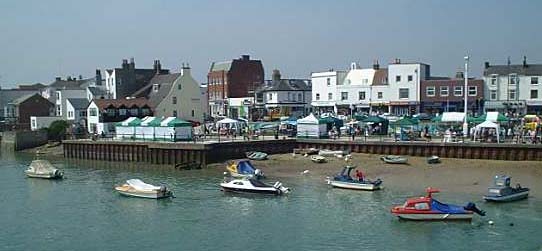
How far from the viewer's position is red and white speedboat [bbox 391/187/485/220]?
29.3 m

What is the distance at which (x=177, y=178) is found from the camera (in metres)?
46.0

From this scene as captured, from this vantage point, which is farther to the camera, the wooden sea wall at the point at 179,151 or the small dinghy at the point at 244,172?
the wooden sea wall at the point at 179,151

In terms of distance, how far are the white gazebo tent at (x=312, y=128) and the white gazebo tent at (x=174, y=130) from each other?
10.3 meters

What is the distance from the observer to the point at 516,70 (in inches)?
3150

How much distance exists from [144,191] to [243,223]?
9.82m

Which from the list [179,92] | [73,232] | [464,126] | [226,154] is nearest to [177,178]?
[226,154]

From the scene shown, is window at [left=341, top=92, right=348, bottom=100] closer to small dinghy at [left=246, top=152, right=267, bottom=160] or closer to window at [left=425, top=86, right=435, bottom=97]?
window at [left=425, top=86, right=435, bottom=97]

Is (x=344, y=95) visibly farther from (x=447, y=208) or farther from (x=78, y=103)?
(x=447, y=208)

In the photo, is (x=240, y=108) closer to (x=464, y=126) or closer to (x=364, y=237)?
(x=464, y=126)

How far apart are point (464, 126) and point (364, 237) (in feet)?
93.6

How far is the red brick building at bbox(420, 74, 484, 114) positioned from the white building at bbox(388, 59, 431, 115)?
1039 mm

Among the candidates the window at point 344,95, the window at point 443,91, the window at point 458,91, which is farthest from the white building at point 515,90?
the window at point 344,95

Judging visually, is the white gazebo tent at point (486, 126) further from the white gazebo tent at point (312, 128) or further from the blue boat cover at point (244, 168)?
the blue boat cover at point (244, 168)

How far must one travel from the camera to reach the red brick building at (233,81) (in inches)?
3878
